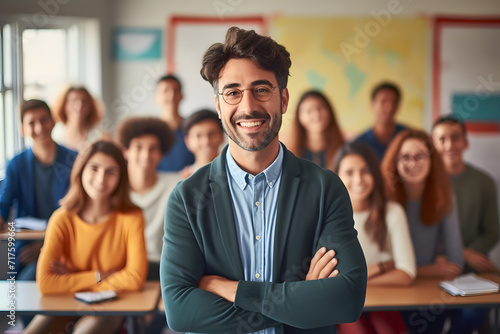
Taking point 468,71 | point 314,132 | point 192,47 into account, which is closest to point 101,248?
point 314,132

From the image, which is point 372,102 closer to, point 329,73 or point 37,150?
point 329,73

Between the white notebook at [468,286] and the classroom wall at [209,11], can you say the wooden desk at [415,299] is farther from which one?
the classroom wall at [209,11]

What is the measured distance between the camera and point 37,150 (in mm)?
3008

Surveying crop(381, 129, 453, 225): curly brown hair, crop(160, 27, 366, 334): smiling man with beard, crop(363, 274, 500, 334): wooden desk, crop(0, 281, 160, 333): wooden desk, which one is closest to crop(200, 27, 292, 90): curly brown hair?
crop(160, 27, 366, 334): smiling man with beard

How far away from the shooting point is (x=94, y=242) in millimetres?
2279

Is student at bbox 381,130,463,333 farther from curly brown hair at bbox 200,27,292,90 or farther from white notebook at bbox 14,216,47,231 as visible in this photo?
white notebook at bbox 14,216,47,231

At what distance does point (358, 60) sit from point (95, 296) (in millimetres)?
3024

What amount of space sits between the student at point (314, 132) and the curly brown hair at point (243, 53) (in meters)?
1.96

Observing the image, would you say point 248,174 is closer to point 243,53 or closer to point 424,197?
point 243,53

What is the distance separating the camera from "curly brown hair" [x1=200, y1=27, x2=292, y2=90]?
49.2 inches

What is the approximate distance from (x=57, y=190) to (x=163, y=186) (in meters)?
0.72

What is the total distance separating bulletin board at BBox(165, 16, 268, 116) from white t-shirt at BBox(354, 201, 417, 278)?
1956mm

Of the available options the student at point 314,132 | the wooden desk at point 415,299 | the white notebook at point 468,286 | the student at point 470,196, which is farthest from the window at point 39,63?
the white notebook at point 468,286

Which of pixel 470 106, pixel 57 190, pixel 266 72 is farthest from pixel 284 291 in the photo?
pixel 470 106
